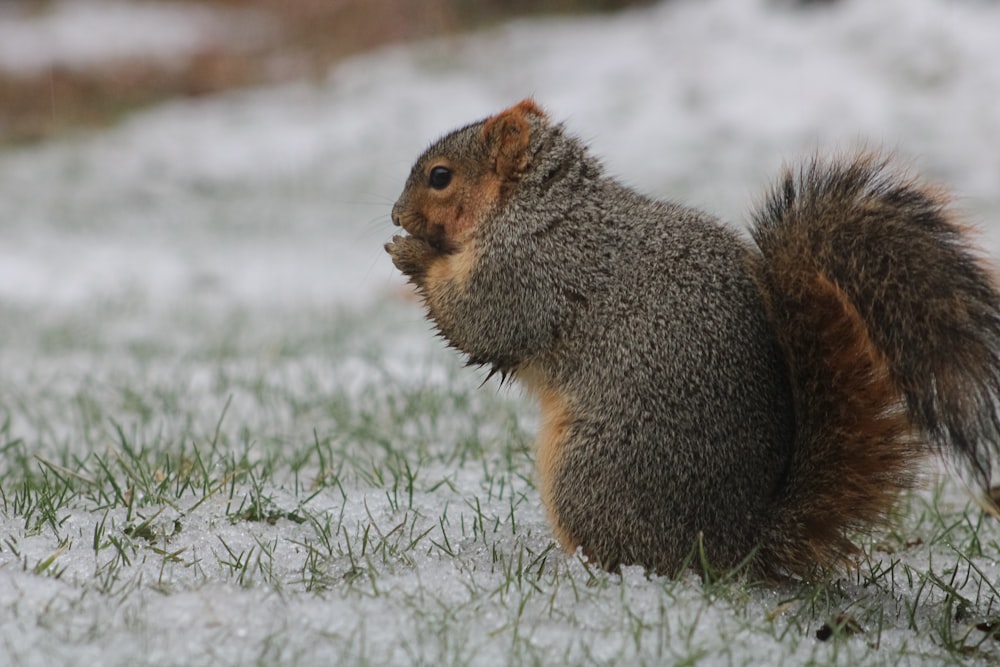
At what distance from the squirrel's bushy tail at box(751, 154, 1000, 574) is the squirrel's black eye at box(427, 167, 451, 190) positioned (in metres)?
0.72

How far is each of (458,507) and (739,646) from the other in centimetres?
94

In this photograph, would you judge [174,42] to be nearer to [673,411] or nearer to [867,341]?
[673,411]

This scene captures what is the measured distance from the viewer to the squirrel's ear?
2521mm

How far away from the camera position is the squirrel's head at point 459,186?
2518mm

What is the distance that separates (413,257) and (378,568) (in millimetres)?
697

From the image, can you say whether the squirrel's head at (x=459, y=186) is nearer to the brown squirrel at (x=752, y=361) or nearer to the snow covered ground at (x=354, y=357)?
the brown squirrel at (x=752, y=361)

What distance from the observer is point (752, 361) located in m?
2.17

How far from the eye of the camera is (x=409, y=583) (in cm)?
207

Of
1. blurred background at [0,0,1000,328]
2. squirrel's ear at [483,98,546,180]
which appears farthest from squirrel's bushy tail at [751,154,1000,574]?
blurred background at [0,0,1000,328]

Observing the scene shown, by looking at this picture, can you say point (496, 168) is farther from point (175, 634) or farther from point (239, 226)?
point (239, 226)

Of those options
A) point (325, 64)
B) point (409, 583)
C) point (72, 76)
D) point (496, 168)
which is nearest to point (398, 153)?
point (325, 64)

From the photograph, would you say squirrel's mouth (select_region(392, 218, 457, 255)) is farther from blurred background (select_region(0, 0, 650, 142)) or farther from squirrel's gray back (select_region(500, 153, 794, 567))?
blurred background (select_region(0, 0, 650, 142))

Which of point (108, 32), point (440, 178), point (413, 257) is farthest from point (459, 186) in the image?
point (108, 32)

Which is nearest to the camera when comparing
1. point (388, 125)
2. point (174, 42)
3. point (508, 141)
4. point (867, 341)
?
point (867, 341)
